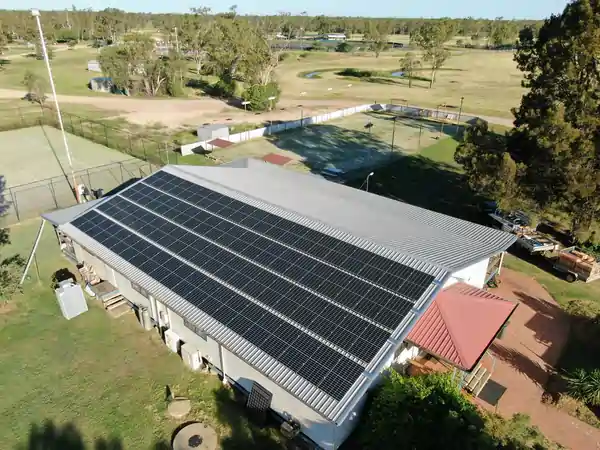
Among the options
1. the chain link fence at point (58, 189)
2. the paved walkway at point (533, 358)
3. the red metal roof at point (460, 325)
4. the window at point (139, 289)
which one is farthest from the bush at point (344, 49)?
the red metal roof at point (460, 325)

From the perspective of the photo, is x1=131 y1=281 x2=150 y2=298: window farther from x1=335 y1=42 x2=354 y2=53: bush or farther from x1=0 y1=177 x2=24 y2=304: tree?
x1=335 y1=42 x2=354 y2=53: bush

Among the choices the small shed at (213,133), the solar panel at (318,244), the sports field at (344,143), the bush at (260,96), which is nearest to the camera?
the solar panel at (318,244)

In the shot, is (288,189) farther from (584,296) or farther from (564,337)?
(584,296)

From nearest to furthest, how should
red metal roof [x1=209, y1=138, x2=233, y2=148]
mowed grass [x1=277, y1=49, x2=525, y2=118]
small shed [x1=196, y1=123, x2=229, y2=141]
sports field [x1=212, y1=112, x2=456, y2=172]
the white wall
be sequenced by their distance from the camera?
the white wall, sports field [x1=212, y1=112, x2=456, y2=172], red metal roof [x1=209, y1=138, x2=233, y2=148], small shed [x1=196, y1=123, x2=229, y2=141], mowed grass [x1=277, y1=49, x2=525, y2=118]

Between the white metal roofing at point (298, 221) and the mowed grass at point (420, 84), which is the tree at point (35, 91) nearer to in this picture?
the mowed grass at point (420, 84)

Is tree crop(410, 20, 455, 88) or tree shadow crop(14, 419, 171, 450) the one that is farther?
tree crop(410, 20, 455, 88)

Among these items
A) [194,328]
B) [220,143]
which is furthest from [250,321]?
[220,143]

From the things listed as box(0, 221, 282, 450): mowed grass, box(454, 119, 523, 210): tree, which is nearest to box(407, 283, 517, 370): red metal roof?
box(0, 221, 282, 450): mowed grass
